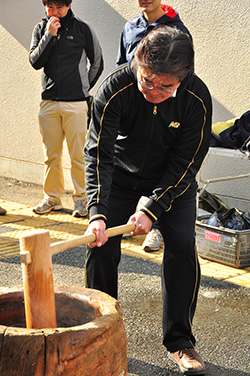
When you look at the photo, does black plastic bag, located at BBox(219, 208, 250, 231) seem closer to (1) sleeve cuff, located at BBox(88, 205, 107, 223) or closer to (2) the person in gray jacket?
(2) the person in gray jacket

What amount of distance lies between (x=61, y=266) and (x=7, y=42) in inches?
171

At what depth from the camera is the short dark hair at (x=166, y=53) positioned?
271cm

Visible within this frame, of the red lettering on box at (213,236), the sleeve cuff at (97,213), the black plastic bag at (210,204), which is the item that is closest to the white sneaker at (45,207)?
the black plastic bag at (210,204)

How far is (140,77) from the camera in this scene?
286cm

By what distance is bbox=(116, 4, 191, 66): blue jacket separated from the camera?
4.89 m

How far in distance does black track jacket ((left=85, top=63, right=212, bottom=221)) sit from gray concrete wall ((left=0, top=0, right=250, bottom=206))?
9.92ft

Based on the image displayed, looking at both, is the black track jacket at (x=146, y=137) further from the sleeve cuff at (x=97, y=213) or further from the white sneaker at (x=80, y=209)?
the white sneaker at (x=80, y=209)

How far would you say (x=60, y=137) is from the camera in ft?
22.0

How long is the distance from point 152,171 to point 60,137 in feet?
11.5

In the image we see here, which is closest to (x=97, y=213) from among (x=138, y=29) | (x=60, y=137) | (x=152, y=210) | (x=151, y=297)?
(x=152, y=210)

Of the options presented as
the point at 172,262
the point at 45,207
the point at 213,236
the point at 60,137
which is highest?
the point at 60,137

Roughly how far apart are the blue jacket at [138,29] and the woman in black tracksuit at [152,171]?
1.83m

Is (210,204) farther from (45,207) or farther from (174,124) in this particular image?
(174,124)

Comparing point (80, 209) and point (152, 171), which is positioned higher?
point (152, 171)
